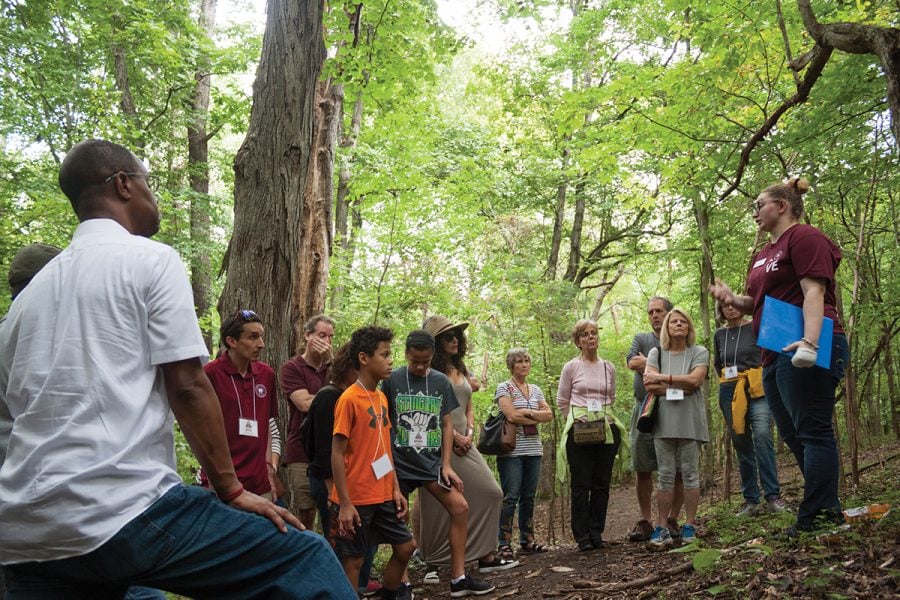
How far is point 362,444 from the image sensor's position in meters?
4.61

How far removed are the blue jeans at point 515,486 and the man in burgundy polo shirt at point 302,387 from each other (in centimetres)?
209

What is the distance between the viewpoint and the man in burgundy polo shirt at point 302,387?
18.6 feet

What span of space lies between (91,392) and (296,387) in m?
3.93

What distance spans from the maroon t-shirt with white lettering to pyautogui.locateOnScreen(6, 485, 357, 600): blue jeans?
3.48m

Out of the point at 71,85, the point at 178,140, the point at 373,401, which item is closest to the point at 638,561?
the point at 373,401

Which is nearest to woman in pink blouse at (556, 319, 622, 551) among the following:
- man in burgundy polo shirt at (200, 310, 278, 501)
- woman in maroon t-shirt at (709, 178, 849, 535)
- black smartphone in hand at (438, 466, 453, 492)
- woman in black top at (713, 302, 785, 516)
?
woman in black top at (713, 302, 785, 516)

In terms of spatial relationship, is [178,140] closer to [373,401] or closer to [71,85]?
[71,85]

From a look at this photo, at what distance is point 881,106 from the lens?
5.62 meters

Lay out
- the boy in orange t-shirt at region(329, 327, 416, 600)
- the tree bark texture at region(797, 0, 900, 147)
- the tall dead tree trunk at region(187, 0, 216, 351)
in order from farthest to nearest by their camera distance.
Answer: the tall dead tree trunk at region(187, 0, 216, 351)
the boy in orange t-shirt at region(329, 327, 416, 600)
the tree bark texture at region(797, 0, 900, 147)

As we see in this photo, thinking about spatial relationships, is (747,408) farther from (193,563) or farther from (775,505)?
(193,563)

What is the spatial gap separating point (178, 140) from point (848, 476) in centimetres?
1364

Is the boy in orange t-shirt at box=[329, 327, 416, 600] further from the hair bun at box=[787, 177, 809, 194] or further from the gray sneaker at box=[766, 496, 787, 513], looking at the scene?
the gray sneaker at box=[766, 496, 787, 513]

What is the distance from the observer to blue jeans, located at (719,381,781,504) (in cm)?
632

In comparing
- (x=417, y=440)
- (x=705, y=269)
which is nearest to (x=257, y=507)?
(x=417, y=440)
